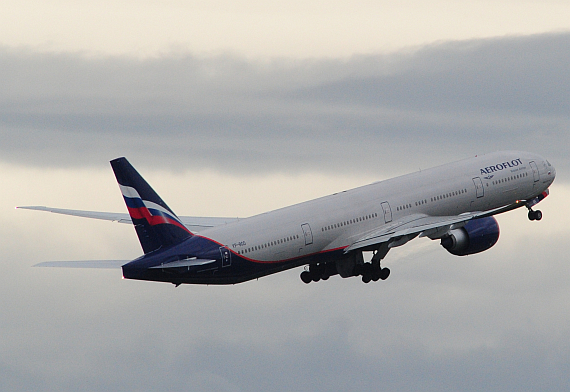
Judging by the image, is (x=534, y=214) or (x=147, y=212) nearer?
(x=147, y=212)

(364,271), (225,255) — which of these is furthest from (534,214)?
(225,255)

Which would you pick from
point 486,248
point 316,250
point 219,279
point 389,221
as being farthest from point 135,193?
point 486,248

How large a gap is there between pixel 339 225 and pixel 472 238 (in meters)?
9.67

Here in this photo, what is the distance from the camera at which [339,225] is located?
243 feet

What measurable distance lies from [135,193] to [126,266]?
417 cm

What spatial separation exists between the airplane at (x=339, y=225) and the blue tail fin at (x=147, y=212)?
55 mm

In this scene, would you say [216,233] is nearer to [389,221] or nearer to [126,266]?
[126,266]

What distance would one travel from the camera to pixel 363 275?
254 feet

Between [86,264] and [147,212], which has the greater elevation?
[147,212]

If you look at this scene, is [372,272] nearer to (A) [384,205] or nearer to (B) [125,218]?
(A) [384,205]

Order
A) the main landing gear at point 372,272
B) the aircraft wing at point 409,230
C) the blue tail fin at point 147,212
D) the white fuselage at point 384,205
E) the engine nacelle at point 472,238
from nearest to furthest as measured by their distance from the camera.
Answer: the blue tail fin at point 147,212
the white fuselage at point 384,205
the aircraft wing at point 409,230
the main landing gear at point 372,272
the engine nacelle at point 472,238

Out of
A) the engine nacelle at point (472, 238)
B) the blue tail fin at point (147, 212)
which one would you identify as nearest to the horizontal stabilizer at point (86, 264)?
the blue tail fin at point (147, 212)

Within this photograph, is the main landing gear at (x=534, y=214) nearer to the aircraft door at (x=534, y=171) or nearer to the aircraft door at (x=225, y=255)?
the aircraft door at (x=534, y=171)

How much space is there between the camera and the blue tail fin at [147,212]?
66.0 metres
